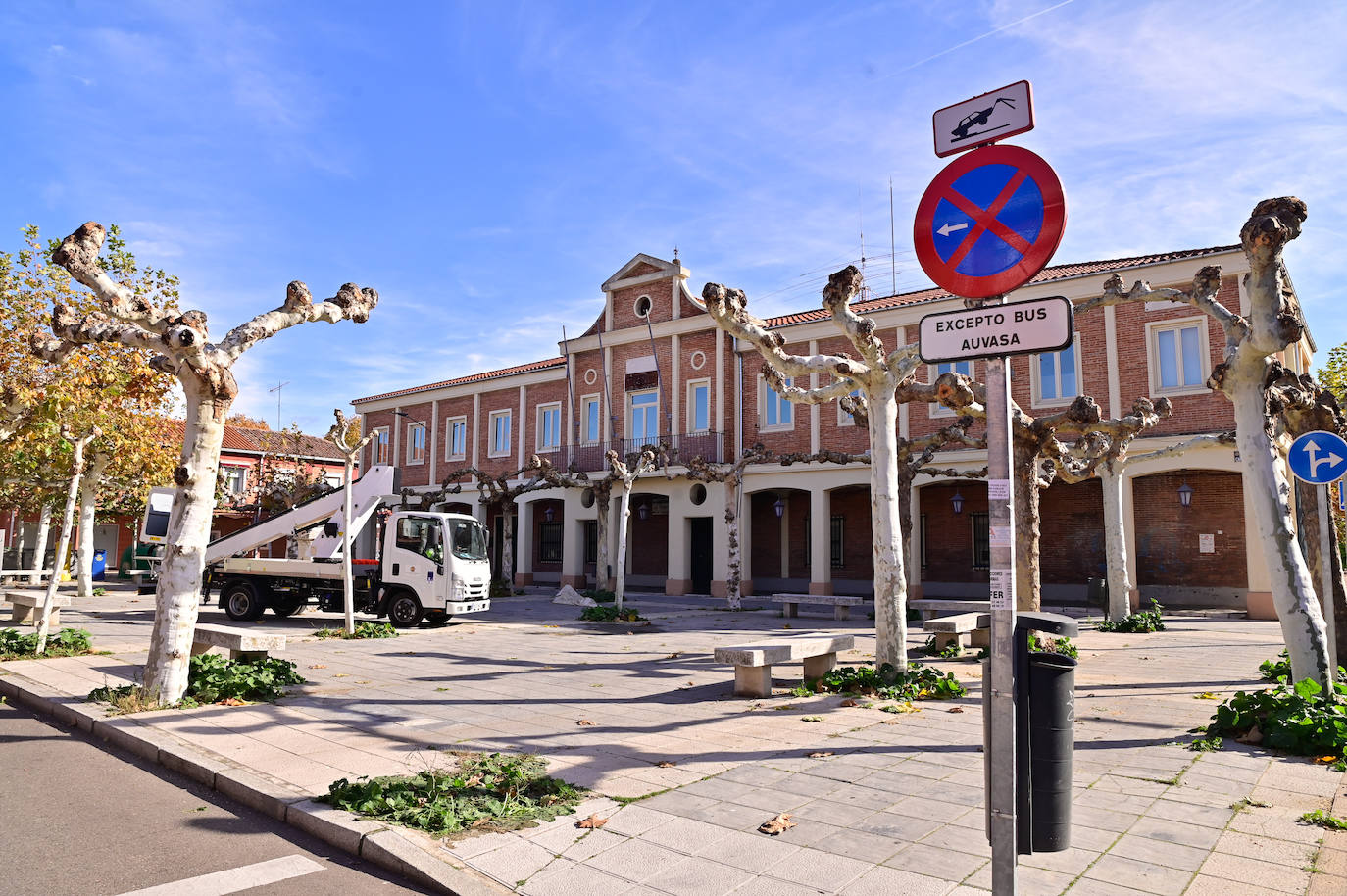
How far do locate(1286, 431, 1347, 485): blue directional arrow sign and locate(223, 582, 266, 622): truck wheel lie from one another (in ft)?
61.5

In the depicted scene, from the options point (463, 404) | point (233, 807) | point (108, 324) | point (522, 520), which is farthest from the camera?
point (463, 404)

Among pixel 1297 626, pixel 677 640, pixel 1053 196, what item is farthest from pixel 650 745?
pixel 677 640

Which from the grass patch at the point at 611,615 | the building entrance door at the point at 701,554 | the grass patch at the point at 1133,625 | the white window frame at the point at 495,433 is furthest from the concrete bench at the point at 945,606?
the white window frame at the point at 495,433

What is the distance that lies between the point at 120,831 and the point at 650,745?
11.8 feet

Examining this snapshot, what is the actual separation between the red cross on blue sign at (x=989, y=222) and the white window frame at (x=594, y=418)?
26.8 meters

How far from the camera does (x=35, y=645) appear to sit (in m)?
11.8

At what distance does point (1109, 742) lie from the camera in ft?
22.8

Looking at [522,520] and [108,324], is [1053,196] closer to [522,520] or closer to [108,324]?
[108,324]

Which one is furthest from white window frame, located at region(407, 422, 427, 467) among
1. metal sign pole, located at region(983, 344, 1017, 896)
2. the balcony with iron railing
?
metal sign pole, located at region(983, 344, 1017, 896)

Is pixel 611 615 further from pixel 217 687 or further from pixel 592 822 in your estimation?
pixel 592 822

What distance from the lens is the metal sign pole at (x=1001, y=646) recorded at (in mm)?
3254

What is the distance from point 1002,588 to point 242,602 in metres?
19.3

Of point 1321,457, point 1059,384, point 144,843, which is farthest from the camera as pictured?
point 1059,384

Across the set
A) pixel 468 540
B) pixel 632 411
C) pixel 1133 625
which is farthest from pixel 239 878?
pixel 632 411
